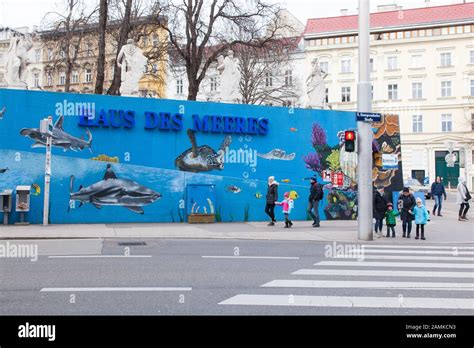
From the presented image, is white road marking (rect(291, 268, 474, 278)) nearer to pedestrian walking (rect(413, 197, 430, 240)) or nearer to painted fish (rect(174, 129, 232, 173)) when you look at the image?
pedestrian walking (rect(413, 197, 430, 240))

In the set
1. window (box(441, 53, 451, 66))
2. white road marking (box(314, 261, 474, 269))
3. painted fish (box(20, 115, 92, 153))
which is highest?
window (box(441, 53, 451, 66))

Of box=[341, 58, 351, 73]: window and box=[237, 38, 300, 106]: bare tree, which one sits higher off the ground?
box=[341, 58, 351, 73]: window

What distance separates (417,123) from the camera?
63.6 metres

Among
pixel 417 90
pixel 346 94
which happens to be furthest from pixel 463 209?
pixel 346 94

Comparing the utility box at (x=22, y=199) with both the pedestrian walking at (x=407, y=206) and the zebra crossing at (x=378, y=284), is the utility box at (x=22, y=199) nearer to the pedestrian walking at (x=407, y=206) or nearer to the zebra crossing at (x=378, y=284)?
the zebra crossing at (x=378, y=284)

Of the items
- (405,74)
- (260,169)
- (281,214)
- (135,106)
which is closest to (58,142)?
(135,106)

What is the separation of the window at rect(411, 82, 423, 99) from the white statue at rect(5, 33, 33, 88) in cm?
5408

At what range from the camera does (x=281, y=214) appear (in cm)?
2145

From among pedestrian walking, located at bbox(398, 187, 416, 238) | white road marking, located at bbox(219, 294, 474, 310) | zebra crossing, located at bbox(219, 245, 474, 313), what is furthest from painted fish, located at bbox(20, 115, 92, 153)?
white road marking, located at bbox(219, 294, 474, 310)

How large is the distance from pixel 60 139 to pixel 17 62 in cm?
308

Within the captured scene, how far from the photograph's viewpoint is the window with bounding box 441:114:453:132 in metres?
61.7

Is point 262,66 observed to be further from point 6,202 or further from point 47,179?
point 6,202
